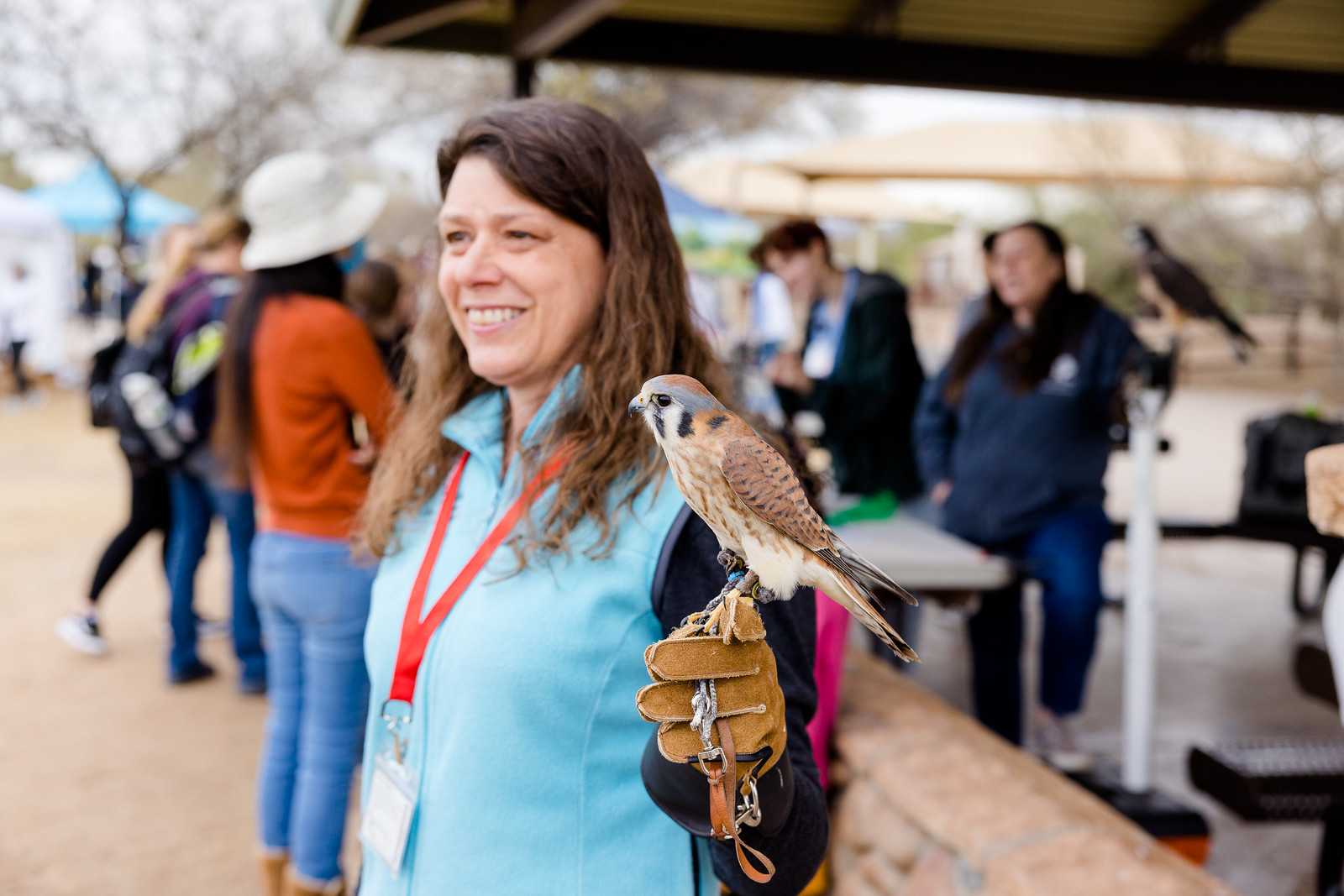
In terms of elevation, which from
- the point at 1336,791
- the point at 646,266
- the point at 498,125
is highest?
the point at 498,125

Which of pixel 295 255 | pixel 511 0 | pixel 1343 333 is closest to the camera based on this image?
pixel 295 255

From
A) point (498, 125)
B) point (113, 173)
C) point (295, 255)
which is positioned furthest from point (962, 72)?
point (113, 173)

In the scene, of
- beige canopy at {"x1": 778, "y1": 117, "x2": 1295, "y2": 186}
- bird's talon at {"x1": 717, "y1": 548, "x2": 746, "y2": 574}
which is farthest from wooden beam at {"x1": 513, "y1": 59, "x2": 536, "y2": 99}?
Result: bird's talon at {"x1": 717, "y1": 548, "x2": 746, "y2": 574}

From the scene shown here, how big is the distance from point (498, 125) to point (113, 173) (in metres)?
16.5

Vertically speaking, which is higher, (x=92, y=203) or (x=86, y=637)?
(x=92, y=203)

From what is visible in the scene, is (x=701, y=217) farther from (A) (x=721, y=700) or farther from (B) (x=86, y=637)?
(A) (x=721, y=700)

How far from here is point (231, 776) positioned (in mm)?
4359

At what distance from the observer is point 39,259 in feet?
60.1

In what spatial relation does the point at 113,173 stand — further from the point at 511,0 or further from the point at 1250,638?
the point at 1250,638

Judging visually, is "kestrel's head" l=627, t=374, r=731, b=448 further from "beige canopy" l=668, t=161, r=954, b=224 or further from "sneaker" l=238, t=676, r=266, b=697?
"beige canopy" l=668, t=161, r=954, b=224

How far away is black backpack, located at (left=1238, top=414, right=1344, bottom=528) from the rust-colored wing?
2.90 metres

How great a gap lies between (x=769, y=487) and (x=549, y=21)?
3980mm

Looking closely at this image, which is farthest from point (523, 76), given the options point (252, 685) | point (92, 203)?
point (92, 203)

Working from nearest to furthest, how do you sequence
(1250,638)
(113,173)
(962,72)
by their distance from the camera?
(962,72), (1250,638), (113,173)
